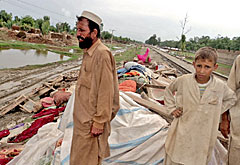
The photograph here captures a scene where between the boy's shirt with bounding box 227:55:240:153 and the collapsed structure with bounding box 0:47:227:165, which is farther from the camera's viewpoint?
the collapsed structure with bounding box 0:47:227:165

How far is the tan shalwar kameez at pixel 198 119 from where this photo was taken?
1591 millimetres

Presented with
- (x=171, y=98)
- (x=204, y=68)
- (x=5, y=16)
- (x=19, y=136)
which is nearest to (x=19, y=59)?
(x=19, y=136)

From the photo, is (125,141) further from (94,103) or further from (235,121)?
(235,121)

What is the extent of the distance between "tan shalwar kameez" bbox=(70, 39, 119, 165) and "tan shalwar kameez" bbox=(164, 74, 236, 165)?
71cm

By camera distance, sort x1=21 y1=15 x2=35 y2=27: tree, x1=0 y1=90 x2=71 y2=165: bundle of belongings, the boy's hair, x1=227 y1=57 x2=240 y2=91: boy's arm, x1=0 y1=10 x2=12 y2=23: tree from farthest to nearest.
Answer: x1=21 y1=15 x2=35 y2=27: tree, x1=0 y1=10 x2=12 y2=23: tree, x1=0 y1=90 x2=71 y2=165: bundle of belongings, x1=227 y1=57 x2=240 y2=91: boy's arm, the boy's hair

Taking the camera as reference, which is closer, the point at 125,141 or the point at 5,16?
the point at 125,141

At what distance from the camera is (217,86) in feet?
5.24

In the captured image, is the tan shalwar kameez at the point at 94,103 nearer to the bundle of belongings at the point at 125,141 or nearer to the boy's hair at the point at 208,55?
the bundle of belongings at the point at 125,141

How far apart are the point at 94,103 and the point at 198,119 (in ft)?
3.31

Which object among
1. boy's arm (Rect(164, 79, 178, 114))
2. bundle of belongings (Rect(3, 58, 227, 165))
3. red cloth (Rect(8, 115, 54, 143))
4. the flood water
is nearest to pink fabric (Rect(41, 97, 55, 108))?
red cloth (Rect(8, 115, 54, 143))

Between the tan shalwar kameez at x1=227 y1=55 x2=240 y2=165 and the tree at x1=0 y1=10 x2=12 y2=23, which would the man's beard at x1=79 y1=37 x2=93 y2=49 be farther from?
the tree at x1=0 y1=10 x2=12 y2=23

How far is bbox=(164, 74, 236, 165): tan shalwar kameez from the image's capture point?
1591 mm

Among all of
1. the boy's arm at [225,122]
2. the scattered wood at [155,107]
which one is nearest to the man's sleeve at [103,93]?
the boy's arm at [225,122]

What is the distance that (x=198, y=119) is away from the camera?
5.28 ft
